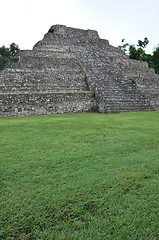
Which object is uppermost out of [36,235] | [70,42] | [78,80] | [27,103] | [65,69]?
[70,42]

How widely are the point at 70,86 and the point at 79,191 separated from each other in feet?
35.2

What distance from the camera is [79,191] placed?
2.12 m

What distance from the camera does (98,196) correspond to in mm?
2035

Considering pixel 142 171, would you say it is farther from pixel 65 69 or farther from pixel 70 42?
pixel 70 42

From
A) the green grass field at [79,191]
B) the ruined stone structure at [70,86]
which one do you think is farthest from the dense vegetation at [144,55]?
the green grass field at [79,191]

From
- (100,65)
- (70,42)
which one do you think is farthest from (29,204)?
(70,42)

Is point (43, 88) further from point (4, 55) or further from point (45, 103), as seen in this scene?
point (4, 55)

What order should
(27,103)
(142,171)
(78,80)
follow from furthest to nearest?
(78,80) < (27,103) < (142,171)

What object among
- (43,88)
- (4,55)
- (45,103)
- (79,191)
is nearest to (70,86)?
(43,88)

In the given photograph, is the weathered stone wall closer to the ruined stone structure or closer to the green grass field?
the ruined stone structure

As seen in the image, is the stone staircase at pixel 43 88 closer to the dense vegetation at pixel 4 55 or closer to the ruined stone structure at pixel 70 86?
the ruined stone structure at pixel 70 86

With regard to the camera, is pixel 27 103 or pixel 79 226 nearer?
pixel 79 226

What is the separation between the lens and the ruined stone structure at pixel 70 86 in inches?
389

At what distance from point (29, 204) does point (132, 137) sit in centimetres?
313
